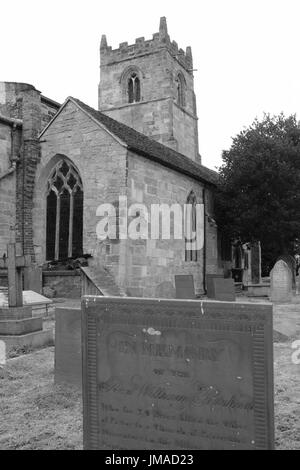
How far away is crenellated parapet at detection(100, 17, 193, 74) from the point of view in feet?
110

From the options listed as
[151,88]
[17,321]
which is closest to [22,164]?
[17,321]

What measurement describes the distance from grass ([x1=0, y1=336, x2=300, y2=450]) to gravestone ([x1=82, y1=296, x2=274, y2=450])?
1.22 m

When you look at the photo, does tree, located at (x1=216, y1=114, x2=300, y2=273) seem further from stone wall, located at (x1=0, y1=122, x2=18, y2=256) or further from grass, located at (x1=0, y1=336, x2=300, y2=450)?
grass, located at (x1=0, y1=336, x2=300, y2=450)

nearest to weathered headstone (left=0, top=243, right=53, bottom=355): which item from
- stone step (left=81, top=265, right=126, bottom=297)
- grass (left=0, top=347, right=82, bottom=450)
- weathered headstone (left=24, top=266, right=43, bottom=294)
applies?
grass (left=0, top=347, right=82, bottom=450)

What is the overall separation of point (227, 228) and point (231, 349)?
21.4 meters

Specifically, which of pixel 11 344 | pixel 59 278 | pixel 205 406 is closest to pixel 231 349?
pixel 205 406

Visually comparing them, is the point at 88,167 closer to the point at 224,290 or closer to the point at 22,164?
the point at 22,164

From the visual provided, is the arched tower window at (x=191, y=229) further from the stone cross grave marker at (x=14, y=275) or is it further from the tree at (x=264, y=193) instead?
the stone cross grave marker at (x=14, y=275)

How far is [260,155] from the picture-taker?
22266mm

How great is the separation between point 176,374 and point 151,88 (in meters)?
33.5

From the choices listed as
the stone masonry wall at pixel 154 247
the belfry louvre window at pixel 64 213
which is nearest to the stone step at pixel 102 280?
the stone masonry wall at pixel 154 247

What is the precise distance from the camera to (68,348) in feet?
20.4

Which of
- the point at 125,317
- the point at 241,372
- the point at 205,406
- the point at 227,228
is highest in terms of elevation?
the point at 227,228
